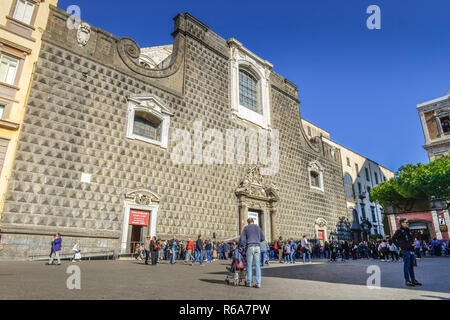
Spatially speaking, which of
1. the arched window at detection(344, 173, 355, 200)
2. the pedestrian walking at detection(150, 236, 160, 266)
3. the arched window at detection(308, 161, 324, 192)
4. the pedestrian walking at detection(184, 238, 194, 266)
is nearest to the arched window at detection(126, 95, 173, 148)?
the pedestrian walking at detection(184, 238, 194, 266)

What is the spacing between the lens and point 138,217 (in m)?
12.5

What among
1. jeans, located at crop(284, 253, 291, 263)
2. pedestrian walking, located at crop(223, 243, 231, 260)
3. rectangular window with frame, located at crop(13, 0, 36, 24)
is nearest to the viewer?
rectangular window with frame, located at crop(13, 0, 36, 24)

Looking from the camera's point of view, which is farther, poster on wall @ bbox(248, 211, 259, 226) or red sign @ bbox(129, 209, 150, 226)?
poster on wall @ bbox(248, 211, 259, 226)

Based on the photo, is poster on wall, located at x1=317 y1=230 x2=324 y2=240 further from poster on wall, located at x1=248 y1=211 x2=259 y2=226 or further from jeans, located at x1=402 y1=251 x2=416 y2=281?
jeans, located at x1=402 y1=251 x2=416 y2=281

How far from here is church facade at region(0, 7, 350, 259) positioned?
1044 centimetres

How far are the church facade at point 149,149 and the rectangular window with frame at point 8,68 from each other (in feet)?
2.53

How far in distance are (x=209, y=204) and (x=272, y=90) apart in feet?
38.0

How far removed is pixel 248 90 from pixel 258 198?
801 cm

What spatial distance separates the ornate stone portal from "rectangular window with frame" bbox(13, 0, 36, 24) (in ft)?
41.5

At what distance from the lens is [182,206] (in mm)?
13984

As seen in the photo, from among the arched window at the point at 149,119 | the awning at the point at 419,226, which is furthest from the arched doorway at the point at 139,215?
the awning at the point at 419,226

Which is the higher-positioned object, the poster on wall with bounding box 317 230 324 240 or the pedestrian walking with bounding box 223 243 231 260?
the poster on wall with bounding box 317 230 324 240

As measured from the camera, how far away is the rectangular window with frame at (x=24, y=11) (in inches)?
447

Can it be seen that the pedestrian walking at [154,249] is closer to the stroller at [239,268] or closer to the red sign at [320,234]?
the stroller at [239,268]
